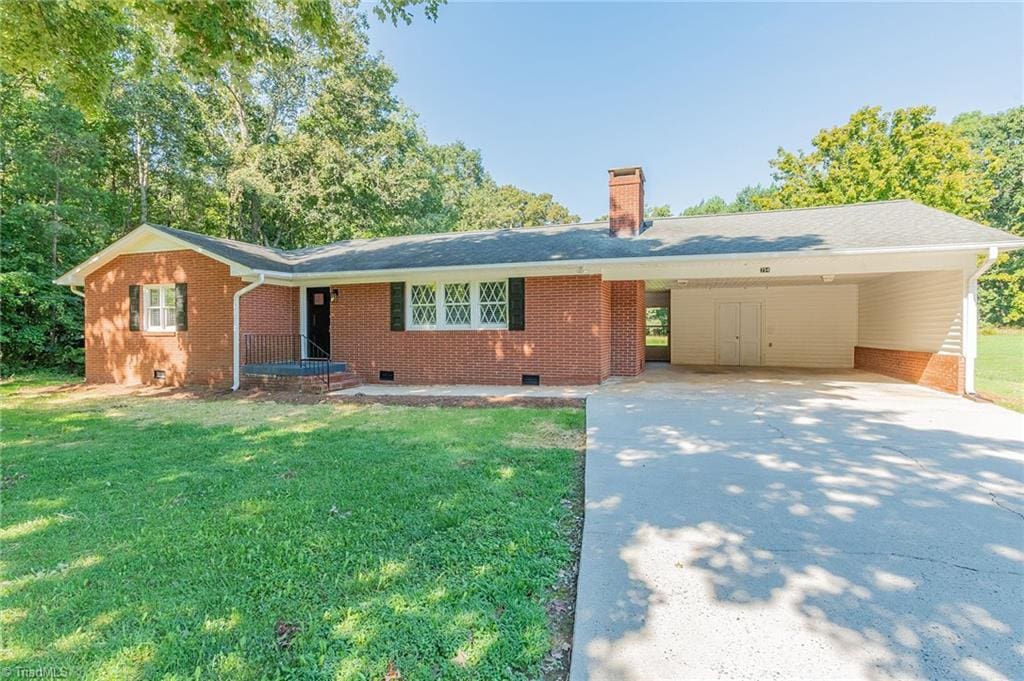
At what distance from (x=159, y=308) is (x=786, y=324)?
17.8m

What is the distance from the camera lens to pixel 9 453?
5480 millimetres

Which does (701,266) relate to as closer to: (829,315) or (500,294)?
(500,294)

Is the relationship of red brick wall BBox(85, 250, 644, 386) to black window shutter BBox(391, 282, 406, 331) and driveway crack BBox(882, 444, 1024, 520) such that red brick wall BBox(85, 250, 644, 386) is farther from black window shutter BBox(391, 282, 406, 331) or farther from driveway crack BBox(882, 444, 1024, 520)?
driveway crack BBox(882, 444, 1024, 520)

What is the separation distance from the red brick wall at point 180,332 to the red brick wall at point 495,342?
1.65 metres

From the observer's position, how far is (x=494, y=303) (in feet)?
36.1

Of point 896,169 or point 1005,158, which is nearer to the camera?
point 896,169

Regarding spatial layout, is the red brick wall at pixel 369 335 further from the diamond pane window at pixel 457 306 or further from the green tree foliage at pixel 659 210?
the green tree foliage at pixel 659 210

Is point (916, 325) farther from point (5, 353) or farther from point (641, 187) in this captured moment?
point (5, 353)

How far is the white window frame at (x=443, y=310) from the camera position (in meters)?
11.0

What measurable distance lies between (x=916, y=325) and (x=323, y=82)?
871 inches

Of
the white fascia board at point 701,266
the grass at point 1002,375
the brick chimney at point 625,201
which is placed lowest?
the grass at point 1002,375

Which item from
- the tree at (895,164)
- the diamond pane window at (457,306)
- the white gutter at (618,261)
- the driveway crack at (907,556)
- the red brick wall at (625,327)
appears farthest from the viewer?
the tree at (895,164)

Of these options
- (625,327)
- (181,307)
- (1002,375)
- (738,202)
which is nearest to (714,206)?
(738,202)

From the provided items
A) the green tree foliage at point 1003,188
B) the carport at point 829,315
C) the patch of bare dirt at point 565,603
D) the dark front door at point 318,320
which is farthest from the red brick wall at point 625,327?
the green tree foliage at point 1003,188
